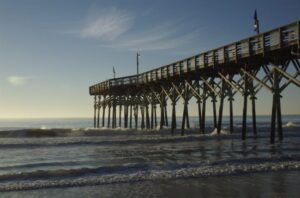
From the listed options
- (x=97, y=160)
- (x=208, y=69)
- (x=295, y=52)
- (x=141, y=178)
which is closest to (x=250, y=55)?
(x=295, y=52)

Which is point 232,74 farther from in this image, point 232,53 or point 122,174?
point 122,174

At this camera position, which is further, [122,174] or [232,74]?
[232,74]

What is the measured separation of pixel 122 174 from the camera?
472 inches

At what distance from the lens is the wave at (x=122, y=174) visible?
10.7m

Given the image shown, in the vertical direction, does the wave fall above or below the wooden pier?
below

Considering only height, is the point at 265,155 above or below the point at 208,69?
below

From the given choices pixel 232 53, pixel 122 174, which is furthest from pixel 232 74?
pixel 122 174

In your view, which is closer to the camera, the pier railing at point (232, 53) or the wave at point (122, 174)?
the wave at point (122, 174)

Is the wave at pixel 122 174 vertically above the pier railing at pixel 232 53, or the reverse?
the pier railing at pixel 232 53

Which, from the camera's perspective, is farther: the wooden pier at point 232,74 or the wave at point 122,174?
the wooden pier at point 232,74

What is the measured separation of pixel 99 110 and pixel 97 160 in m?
36.9

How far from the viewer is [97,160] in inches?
627

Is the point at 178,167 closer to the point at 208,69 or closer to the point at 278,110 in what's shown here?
the point at 278,110

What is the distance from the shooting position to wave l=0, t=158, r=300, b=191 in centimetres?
1073
